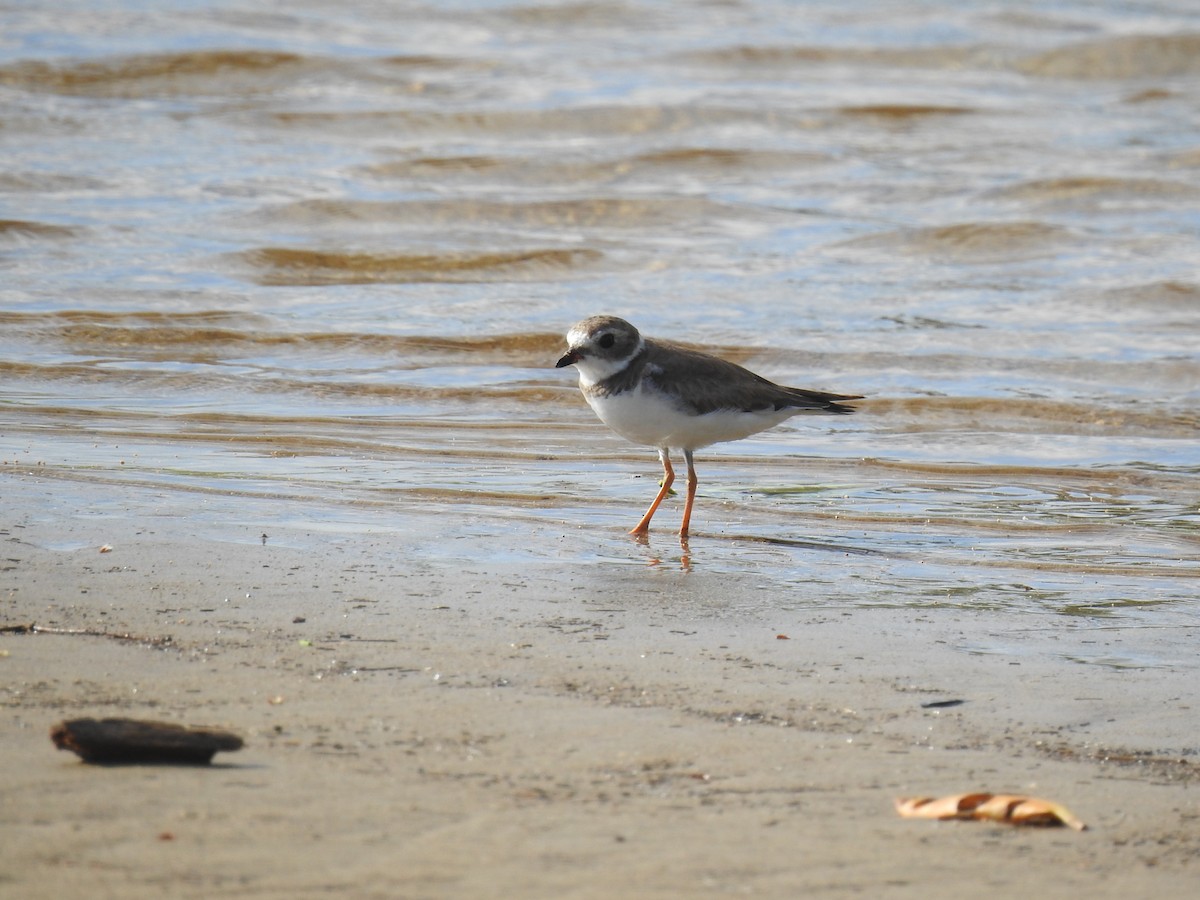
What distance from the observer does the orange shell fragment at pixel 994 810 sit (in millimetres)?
3330

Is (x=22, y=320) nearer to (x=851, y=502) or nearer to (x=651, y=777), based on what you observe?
(x=851, y=502)

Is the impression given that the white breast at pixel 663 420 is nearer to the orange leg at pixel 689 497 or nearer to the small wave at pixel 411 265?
the orange leg at pixel 689 497

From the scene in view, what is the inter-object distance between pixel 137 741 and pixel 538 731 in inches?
36.2

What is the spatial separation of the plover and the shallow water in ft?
1.15

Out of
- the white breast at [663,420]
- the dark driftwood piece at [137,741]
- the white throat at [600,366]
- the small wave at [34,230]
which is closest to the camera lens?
the dark driftwood piece at [137,741]

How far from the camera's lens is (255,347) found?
10.8 metres

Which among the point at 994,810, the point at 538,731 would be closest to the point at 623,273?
the point at 538,731

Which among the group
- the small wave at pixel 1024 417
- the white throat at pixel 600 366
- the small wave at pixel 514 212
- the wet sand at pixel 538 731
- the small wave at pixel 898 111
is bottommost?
the small wave at pixel 1024 417

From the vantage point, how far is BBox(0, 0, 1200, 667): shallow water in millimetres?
6766

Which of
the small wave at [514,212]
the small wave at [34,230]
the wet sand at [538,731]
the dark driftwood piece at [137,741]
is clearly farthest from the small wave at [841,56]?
the dark driftwood piece at [137,741]

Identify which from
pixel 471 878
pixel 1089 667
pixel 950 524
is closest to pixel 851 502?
pixel 950 524

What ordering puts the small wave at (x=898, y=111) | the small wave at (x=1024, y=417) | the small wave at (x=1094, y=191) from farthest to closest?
the small wave at (x=898, y=111), the small wave at (x=1094, y=191), the small wave at (x=1024, y=417)

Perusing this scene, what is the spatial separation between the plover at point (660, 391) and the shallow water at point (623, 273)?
0.35m

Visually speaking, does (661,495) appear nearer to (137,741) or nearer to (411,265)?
(137,741)
